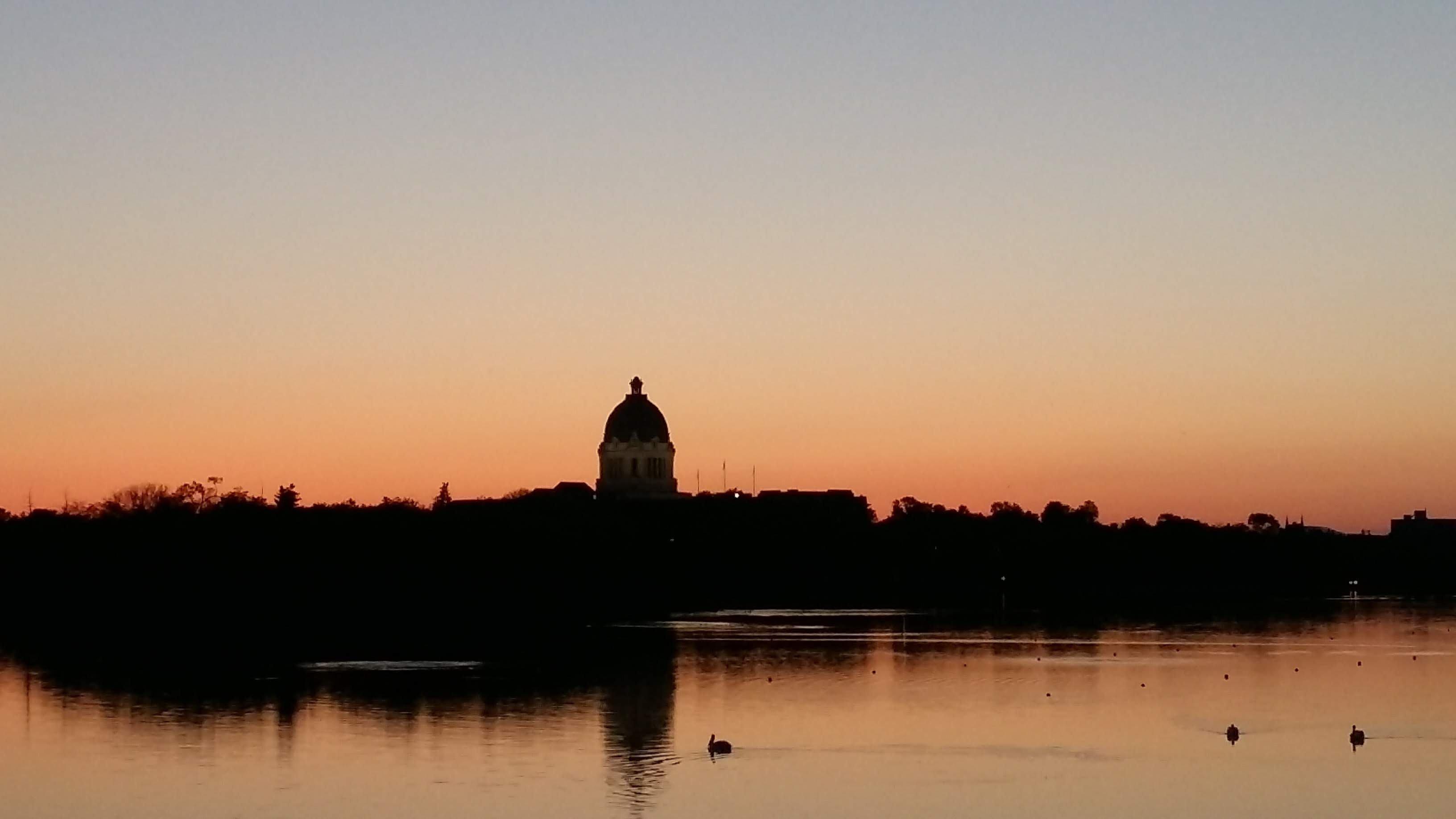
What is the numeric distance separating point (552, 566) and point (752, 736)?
86067 millimetres

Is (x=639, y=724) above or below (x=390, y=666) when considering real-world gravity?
below

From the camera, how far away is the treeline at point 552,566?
109062mm

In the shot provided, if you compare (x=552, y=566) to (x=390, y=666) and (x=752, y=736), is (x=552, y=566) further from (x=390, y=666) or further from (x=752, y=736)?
(x=752, y=736)

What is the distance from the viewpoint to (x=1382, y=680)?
69.6 meters

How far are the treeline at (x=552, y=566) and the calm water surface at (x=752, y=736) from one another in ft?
68.3

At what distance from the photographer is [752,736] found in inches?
2146

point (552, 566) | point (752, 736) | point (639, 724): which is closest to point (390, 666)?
point (639, 724)

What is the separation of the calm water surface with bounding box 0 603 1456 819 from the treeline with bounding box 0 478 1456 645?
20827 millimetres

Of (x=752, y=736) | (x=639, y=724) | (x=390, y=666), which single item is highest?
(x=390, y=666)

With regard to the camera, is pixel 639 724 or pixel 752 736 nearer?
pixel 752 736

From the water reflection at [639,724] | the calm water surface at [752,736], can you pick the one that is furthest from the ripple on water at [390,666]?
the water reflection at [639,724]

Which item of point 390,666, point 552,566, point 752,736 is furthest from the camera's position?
point 552,566

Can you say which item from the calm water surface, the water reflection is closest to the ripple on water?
the calm water surface

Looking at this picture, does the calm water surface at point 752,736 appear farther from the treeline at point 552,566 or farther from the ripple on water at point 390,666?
the treeline at point 552,566
